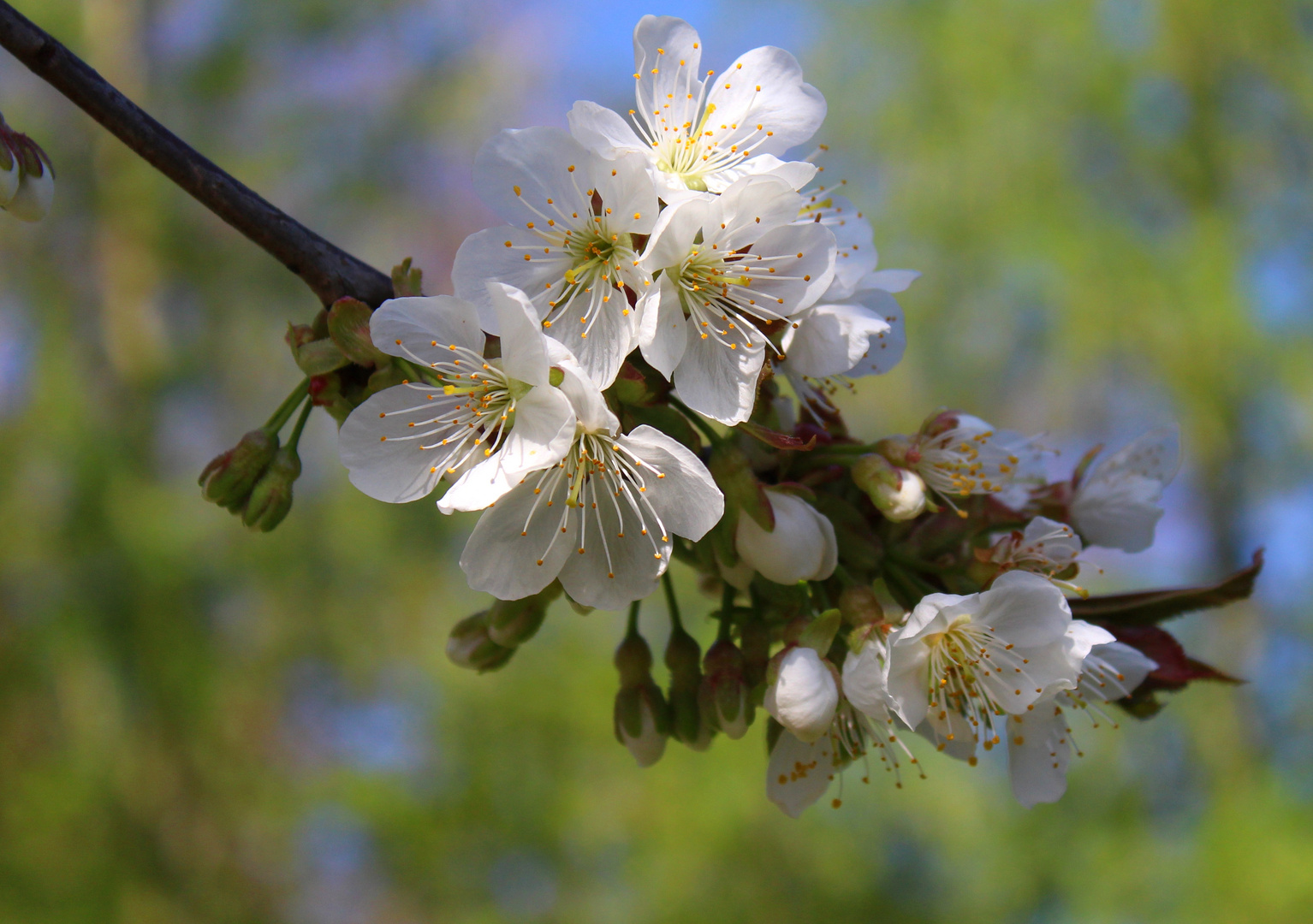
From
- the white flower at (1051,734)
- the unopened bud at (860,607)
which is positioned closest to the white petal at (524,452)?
the unopened bud at (860,607)

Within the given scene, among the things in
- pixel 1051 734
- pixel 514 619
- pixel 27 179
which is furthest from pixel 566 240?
pixel 1051 734

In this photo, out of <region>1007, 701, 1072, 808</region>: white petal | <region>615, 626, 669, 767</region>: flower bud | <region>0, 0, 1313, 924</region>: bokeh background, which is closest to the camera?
<region>1007, 701, 1072, 808</region>: white petal

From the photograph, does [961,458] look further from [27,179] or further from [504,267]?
[27,179]

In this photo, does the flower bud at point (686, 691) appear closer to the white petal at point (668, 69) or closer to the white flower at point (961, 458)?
the white flower at point (961, 458)

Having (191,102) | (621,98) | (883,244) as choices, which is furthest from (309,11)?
(883,244)

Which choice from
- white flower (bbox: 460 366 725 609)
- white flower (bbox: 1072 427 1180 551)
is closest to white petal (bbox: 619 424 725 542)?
white flower (bbox: 460 366 725 609)

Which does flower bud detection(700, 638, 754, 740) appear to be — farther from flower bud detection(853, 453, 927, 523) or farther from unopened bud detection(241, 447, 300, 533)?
unopened bud detection(241, 447, 300, 533)
